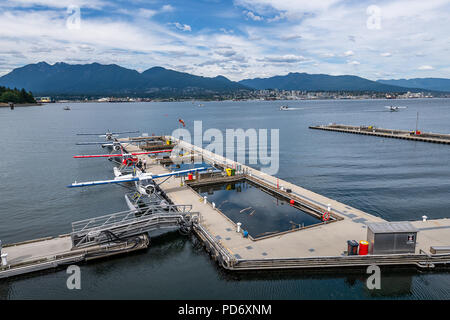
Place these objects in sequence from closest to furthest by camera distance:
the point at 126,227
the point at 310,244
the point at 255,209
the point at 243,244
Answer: the point at 310,244 < the point at 243,244 < the point at 126,227 < the point at 255,209

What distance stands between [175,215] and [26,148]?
238ft

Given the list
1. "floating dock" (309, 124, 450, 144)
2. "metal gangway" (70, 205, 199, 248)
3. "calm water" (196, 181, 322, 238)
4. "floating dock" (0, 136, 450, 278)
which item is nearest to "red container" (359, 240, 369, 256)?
"floating dock" (0, 136, 450, 278)

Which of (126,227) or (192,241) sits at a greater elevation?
(126,227)

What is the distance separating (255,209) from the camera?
110ft

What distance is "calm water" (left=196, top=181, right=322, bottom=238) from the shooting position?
28.7 meters

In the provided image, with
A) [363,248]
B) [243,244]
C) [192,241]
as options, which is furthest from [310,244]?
[192,241]

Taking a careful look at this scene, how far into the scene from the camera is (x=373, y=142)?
83.5 meters

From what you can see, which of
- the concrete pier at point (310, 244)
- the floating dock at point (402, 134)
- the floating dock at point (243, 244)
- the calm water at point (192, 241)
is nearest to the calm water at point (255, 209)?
the floating dock at point (243, 244)

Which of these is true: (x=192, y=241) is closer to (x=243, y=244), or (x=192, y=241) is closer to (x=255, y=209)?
(x=243, y=244)

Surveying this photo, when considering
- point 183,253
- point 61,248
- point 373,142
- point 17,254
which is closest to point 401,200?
point 183,253

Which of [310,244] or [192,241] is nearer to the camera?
[310,244]

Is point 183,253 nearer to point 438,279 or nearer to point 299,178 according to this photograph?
point 438,279

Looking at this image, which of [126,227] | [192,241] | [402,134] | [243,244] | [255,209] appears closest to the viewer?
[243,244]

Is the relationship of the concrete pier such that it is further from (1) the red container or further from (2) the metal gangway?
(2) the metal gangway
